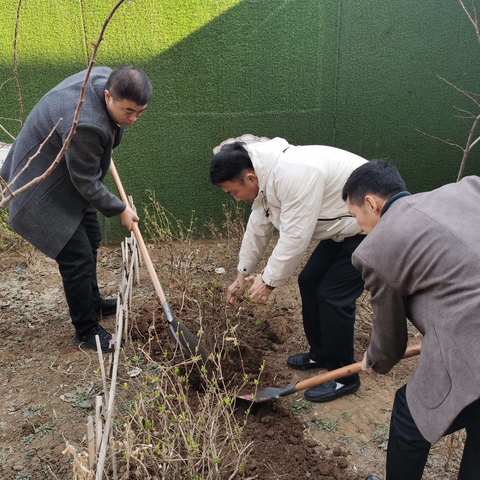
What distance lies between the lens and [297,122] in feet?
16.0

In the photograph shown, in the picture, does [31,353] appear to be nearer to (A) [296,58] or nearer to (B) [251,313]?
(B) [251,313]

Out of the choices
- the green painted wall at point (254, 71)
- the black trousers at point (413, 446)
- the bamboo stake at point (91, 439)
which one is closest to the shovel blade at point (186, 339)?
the bamboo stake at point (91, 439)

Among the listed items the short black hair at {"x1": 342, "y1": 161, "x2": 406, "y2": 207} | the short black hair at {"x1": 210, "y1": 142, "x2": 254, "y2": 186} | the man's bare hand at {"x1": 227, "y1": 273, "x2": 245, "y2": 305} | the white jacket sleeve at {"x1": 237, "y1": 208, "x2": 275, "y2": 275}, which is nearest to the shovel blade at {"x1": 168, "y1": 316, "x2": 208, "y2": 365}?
the man's bare hand at {"x1": 227, "y1": 273, "x2": 245, "y2": 305}

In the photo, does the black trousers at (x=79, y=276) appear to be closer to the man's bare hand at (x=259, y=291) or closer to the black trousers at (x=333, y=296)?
the man's bare hand at (x=259, y=291)

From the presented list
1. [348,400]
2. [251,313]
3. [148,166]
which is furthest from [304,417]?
[148,166]

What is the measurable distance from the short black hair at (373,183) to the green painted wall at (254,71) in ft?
10.0

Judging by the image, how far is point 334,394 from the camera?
2.85 meters

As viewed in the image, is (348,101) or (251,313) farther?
(348,101)

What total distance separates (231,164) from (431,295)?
3.96 ft

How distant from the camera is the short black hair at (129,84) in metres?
2.55

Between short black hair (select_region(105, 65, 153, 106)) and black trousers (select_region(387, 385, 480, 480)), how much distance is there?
194cm

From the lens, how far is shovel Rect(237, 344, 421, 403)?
2216mm

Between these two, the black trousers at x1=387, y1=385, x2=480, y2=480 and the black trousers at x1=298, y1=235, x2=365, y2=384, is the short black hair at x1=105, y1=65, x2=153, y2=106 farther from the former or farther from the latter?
→ the black trousers at x1=387, y1=385, x2=480, y2=480

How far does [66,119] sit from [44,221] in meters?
0.64
